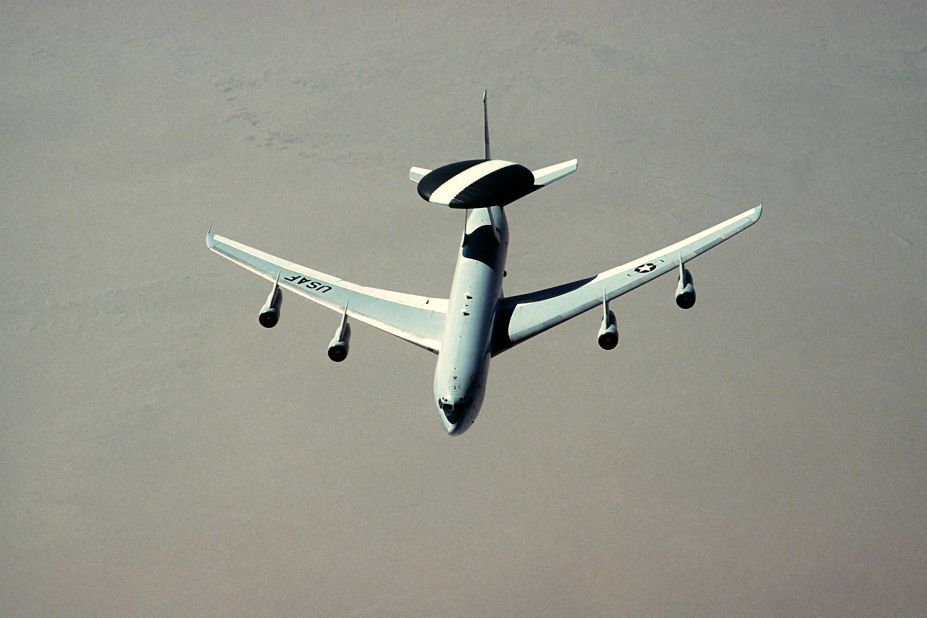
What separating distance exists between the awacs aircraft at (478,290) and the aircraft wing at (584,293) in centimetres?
5

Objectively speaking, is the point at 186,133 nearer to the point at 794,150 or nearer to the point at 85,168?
the point at 85,168

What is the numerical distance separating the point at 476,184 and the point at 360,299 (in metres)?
8.85

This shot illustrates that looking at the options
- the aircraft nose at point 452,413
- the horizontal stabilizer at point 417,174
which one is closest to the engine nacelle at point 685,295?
the aircraft nose at point 452,413

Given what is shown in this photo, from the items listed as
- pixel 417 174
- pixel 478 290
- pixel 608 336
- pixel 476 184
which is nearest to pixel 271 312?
pixel 478 290

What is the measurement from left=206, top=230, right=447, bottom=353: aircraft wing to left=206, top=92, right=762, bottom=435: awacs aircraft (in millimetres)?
53

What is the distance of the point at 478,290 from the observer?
190 feet

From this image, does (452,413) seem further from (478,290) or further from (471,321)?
(478,290)

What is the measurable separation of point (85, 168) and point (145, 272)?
16.7 m

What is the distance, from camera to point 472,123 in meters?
88.2

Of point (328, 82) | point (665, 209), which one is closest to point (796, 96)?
point (665, 209)

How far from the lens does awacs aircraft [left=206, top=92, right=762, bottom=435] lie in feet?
188

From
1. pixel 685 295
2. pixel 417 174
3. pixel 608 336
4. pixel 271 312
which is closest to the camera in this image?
pixel 608 336

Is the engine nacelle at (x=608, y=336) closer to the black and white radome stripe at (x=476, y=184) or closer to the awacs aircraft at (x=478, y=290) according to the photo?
the awacs aircraft at (x=478, y=290)

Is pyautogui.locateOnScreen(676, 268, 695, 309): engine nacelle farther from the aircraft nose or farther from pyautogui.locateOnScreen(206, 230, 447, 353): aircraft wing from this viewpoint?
the aircraft nose
